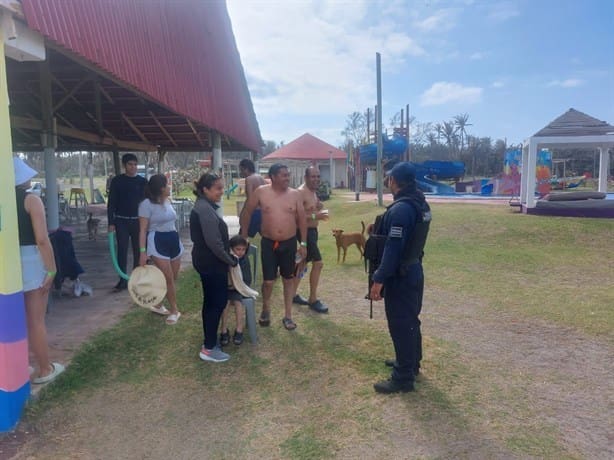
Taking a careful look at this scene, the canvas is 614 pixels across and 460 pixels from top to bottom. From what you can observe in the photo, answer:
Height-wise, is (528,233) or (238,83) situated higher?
(238,83)

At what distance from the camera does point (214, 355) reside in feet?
13.8

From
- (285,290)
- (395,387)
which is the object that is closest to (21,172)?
(285,290)

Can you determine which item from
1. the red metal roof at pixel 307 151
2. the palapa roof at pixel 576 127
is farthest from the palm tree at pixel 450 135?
the palapa roof at pixel 576 127

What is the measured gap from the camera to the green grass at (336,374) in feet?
10.1

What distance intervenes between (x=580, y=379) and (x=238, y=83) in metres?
10.8

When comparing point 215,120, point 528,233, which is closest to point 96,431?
point 215,120

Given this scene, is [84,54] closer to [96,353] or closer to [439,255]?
[96,353]

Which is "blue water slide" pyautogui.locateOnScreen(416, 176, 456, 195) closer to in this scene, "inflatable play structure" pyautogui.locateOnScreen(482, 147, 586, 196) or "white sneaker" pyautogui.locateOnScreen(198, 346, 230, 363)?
"inflatable play structure" pyautogui.locateOnScreen(482, 147, 586, 196)

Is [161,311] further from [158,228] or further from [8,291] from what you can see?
[8,291]

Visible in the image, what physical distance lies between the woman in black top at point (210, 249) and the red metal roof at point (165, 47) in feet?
4.98

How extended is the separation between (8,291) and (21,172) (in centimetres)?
82

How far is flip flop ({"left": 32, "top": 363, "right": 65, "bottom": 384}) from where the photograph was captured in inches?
140

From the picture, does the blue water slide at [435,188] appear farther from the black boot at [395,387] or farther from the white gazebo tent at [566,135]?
the black boot at [395,387]

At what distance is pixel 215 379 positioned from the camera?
12.7ft
